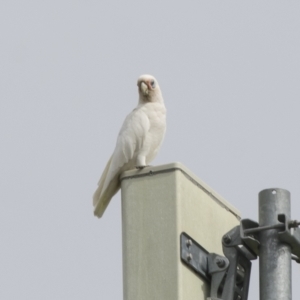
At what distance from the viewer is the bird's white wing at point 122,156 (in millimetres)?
7285

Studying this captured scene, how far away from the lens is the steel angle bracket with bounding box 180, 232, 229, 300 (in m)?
4.71

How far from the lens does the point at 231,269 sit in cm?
476

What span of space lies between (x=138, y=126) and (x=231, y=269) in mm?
3249

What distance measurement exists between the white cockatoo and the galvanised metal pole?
2.71m

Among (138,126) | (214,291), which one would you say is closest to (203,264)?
(214,291)

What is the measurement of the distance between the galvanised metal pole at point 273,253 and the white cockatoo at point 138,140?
2.71 m

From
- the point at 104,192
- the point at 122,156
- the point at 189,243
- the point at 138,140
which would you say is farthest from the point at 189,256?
the point at 138,140

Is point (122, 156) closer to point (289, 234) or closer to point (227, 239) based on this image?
point (227, 239)

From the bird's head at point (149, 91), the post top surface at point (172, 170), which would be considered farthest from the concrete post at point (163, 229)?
the bird's head at point (149, 91)

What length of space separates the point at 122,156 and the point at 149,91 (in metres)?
1.17

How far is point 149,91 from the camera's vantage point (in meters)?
8.43

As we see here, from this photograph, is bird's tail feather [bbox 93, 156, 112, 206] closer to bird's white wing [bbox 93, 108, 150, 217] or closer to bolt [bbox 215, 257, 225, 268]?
bird's white wing [bbox 93, 108, 150, 217]

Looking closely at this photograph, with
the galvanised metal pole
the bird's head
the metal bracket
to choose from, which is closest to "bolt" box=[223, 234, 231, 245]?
the metal bracket

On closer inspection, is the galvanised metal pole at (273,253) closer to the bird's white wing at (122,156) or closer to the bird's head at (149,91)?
the bird's white wing at (122,156)
